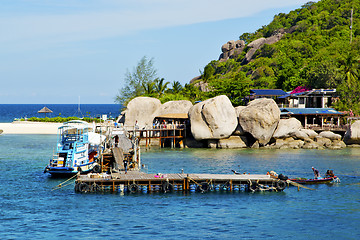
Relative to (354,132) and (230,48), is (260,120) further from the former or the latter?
(230,48)

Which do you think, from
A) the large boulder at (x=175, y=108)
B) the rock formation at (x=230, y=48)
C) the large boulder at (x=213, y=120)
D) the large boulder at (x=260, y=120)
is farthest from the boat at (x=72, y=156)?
the rock formation at (x=230, y=48)

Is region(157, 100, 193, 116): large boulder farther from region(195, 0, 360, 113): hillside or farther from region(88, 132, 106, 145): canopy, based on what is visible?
region(88, 132, 106, 145): canopy

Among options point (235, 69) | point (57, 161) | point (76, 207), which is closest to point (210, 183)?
point (76, 207)

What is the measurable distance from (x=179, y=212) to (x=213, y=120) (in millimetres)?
32032

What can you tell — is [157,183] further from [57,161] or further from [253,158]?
[253,158]

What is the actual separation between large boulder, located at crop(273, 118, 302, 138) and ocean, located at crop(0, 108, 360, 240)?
17088 millimetres

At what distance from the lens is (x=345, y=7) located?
147000 millimetres

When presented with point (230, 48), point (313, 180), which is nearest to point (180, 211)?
point (313, 180)

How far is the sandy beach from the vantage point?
92.7 meters

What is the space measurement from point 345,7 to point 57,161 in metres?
132

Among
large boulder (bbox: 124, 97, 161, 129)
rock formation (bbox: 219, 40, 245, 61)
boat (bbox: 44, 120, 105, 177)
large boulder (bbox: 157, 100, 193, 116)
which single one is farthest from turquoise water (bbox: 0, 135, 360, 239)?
rock formation (bbox: 219, 40, 245, 61)

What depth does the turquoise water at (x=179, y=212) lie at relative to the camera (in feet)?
89.9

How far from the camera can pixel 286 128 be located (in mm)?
66312

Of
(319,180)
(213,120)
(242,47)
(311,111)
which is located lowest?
(319,180)
